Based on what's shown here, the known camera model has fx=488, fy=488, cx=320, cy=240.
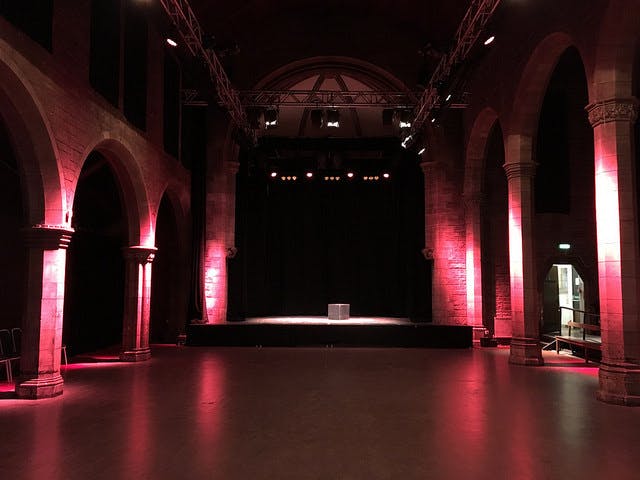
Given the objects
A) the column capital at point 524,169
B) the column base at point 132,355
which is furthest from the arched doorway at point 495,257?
the column base at point 132,355

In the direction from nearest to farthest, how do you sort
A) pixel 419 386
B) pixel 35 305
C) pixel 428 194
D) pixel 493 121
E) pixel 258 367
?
pixel 35 305 < pixel 419 386 < pixel 258 367 < pixel 493 121 < pixel 428 194

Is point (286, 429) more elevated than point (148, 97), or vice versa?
point (148, 97)

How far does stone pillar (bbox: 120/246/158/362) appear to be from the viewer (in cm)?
995

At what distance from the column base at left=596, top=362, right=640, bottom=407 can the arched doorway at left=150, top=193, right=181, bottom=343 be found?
10.2m

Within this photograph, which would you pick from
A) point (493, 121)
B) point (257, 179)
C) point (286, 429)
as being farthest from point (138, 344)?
point (493, 121)

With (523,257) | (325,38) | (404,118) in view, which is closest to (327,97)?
(404,118)

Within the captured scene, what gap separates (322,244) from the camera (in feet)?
57.3

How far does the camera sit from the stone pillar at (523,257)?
9602 mm

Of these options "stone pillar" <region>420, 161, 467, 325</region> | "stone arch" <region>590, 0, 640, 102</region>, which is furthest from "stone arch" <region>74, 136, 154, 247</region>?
"stone arch" <region>590, 0, 640, 102</region>

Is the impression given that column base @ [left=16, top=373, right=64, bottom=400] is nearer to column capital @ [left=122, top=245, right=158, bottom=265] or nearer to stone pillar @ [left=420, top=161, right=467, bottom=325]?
column capital @ [left=122, top=245, right=158, bottom=265]

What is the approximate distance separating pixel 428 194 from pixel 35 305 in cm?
1040

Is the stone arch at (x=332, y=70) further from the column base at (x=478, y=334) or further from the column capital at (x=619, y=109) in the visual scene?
the column capital at (x=619, y=109)

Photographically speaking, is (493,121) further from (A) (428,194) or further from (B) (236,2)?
(B) (236,2)

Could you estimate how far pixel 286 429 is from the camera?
5.15 metres
